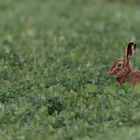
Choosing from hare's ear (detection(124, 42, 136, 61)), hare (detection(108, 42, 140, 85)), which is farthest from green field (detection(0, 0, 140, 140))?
hare's ear (detection(124, 42, 136, 61))

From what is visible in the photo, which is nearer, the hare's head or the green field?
the green field

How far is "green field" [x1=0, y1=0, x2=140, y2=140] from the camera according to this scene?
9.27 metres

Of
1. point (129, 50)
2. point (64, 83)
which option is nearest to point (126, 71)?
point (129, 50)

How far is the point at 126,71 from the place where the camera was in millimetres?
11422

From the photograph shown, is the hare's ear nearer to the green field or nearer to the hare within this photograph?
the hare

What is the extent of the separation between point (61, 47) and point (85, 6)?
822 centimetres

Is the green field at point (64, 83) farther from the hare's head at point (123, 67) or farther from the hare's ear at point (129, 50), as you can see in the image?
the hare's ear at point (129, 50)

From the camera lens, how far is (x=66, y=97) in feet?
34.2

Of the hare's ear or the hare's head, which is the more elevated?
the hare's ear

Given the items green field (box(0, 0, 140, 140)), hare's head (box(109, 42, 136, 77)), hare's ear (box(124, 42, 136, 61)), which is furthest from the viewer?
hare's head (box(109, 42, 136, 77))

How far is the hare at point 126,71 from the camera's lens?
11.3 m

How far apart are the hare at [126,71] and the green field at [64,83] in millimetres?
160

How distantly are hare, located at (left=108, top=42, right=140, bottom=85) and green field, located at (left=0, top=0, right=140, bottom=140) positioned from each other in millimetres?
160

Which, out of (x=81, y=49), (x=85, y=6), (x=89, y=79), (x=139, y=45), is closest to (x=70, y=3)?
(x=85, y=6)
